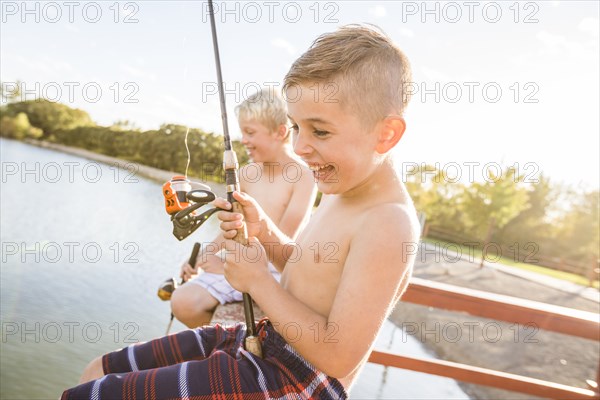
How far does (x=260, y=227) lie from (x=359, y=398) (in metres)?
3.47

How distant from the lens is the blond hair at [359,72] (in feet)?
4.22

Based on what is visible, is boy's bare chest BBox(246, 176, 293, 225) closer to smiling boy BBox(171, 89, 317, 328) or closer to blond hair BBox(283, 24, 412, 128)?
smiling boy BBox(171, 89, 317, 328)

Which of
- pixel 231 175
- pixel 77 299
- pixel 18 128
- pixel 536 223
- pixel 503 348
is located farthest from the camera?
pixel 18 128

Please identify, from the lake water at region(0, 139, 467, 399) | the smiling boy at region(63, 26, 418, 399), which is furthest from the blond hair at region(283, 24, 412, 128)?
the lake water at region(0, 139, 467, 399)

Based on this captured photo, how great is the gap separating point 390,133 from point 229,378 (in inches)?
32.2

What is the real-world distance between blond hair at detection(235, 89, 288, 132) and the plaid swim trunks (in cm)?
162

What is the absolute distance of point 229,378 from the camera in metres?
1.20

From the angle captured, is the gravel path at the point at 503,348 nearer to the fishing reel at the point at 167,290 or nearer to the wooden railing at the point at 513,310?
the wooden railing at the point at 513,310

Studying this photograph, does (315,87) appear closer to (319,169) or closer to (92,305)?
(319,169)

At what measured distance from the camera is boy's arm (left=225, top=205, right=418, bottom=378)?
1.14 meters

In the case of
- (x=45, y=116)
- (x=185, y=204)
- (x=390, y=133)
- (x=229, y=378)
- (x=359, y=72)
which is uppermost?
(x=45, y=116)

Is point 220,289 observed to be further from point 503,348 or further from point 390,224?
point 503,348

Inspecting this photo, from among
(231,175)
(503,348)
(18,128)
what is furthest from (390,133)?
(18,128)

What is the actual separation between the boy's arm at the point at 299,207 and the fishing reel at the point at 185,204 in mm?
1090
